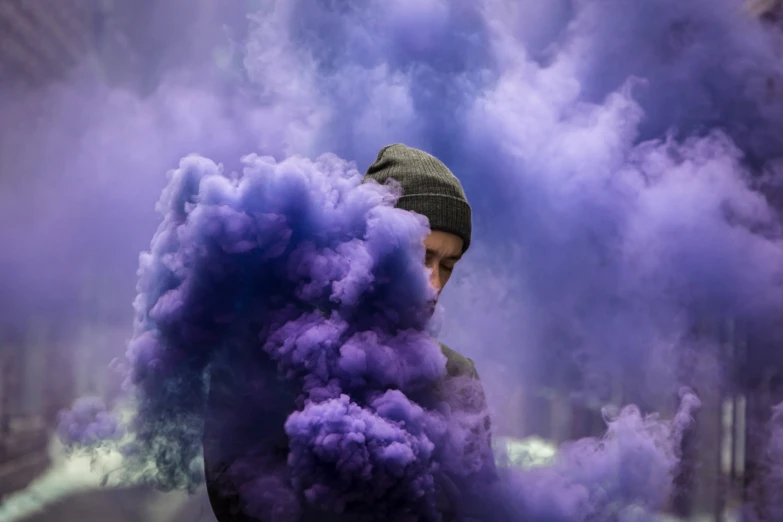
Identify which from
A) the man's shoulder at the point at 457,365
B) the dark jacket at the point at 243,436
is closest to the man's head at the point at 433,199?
the man's shoulder at the point at 457,365

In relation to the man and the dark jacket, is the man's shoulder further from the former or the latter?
the dark jacket

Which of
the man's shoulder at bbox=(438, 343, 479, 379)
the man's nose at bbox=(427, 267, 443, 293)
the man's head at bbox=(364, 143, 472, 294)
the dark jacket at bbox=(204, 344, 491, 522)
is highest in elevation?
the man's head at bbox=(364, 143, 472, 294)

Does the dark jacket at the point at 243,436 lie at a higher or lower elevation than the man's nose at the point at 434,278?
lower

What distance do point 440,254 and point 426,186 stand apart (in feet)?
0.41

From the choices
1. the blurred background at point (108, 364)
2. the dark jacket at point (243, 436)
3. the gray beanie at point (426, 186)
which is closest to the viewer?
the dark jacket at point (243, 436)

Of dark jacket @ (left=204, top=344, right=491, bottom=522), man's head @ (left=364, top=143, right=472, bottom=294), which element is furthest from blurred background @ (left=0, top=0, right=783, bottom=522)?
dark jacket @ (left=204, top=344, right=491, bottom=522)

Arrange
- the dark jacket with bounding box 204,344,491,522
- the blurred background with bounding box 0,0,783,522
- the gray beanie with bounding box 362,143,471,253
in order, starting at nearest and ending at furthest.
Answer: the dark jacket with bounding box 204,344,491,522 → the gray beanie with bounding box 362,143,471,253 → the blurred background with bounding box 0,0,783,522

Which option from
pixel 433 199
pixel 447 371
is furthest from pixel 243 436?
pixel 433 199

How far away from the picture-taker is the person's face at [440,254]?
1.03 meters

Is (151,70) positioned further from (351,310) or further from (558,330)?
(558,330)

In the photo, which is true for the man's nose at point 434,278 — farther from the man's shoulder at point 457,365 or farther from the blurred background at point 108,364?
the blurred background at point 108,364

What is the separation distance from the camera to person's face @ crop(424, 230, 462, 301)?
103 centimetres

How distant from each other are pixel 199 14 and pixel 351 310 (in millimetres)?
966

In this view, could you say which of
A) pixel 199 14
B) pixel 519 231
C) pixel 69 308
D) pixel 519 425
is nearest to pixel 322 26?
pixel 199 14
